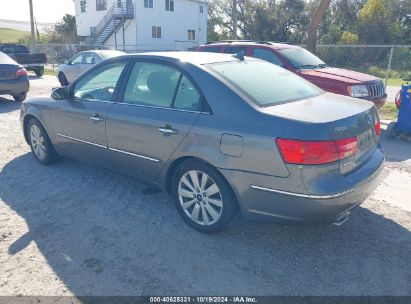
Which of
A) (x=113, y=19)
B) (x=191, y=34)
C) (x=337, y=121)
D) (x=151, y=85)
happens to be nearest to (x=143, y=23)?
(x=113, y=19)

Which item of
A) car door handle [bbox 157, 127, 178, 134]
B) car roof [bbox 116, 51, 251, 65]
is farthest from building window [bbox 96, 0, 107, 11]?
car door handle [bbox 157, 127, 178, 134]

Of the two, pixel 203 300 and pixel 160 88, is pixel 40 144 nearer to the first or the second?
pixel 160 88

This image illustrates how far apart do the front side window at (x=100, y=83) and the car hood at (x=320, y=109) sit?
197 centimetres

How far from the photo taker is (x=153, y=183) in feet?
12.9

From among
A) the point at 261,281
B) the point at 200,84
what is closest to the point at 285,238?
the point at 261,281

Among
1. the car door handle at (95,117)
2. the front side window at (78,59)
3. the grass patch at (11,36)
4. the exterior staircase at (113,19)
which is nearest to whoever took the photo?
the car door handle at (95,117)

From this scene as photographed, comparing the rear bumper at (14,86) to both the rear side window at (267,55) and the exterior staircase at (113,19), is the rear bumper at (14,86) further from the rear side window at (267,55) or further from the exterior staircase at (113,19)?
the exterior staircase at (113,19)

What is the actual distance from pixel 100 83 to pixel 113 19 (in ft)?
105

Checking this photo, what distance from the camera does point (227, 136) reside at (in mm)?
3127

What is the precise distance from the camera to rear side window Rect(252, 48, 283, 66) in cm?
796

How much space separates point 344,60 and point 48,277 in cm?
2090

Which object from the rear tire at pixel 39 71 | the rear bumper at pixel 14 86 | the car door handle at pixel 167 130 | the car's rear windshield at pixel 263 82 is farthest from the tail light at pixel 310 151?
the rear tire at pixel 39 71

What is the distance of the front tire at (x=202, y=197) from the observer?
3297mm

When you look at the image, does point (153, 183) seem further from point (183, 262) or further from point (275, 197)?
point (275, 197)
